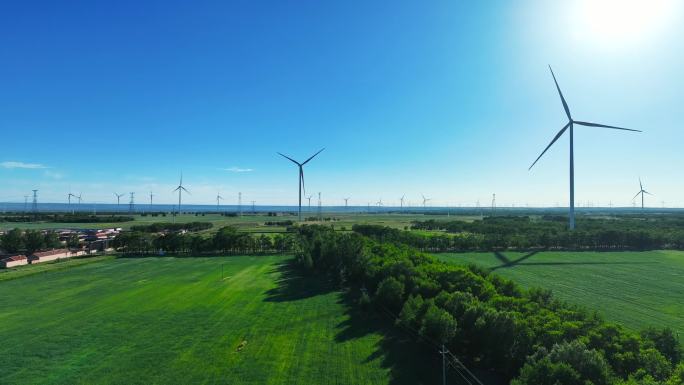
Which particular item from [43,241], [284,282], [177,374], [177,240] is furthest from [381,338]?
[43,241]

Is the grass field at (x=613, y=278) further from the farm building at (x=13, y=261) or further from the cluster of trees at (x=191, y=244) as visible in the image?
the farm building at (x=13, y=261)

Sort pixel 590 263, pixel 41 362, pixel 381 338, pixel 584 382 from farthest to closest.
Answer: pixel 590 263, pixel 381 338, pixel 41 362, pixel 584 382

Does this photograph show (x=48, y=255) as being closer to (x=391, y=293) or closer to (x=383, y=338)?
(x=391, y=293)

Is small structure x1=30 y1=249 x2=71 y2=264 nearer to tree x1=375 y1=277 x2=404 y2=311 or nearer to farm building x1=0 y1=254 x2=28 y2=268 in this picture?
farm building x1=0 y1=254 x2=28 y2=268

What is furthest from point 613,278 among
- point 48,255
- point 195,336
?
point 48,255

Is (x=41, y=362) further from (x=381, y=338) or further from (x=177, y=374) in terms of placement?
(x=381, y=338)

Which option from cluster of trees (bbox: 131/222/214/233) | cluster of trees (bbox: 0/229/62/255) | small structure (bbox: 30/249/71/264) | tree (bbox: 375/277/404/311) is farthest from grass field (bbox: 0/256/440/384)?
cluster of trees (bbox: 131/222/214/233)

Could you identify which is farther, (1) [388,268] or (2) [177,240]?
(2) [177,240]
